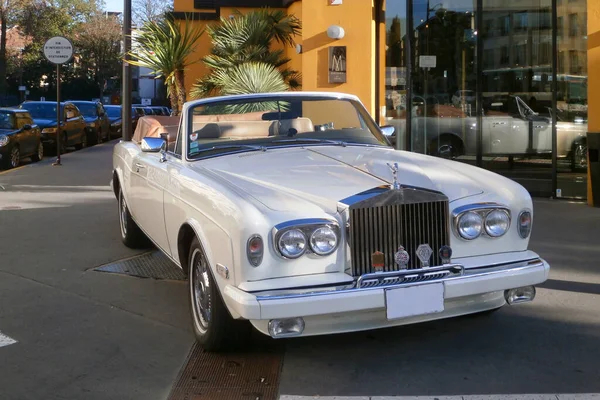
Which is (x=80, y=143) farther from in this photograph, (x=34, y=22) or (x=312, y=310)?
(x=34, y=22)

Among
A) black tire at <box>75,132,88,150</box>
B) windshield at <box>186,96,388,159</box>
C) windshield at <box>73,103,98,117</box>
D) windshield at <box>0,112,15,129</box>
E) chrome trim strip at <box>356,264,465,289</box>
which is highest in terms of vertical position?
windshield at <box>73,103,98,117</box>

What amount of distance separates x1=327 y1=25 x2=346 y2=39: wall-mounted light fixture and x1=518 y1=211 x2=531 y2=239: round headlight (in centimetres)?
886

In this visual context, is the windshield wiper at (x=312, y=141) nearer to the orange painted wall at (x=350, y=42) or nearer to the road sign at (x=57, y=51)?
the orange painted wall at (x=350, y=42)

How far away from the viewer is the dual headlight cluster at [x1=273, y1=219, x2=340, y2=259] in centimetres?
435

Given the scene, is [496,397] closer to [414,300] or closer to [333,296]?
[414,300]

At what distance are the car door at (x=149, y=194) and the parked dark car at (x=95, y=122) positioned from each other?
62.1ft

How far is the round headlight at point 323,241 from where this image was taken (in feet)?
14.5

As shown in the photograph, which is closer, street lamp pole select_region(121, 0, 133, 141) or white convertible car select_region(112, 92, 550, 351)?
white convertible car select_region(112, 92, 550, 351)

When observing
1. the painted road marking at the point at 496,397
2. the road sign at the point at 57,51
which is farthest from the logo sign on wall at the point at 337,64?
the painted road marking at the point at 496,397

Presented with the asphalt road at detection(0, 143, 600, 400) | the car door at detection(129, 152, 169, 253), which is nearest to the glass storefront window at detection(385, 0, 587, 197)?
the asphalt road at detection(0, 143, 600, 400)

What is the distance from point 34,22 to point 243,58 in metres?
37.5

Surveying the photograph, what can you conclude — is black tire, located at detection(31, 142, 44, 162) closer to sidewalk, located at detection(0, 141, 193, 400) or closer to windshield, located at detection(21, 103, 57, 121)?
windshield, located at detection(21, 103, 57, 121)

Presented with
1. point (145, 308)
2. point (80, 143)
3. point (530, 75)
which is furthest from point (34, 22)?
point (145, 308)

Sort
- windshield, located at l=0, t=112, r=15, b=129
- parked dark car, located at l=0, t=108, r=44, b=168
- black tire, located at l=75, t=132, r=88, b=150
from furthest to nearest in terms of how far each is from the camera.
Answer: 1. black tire, located at l=75, t=132, r=88, b=150
2. windshield, located at l=0, t=112, r=15, b=129
3. parked dark car, located at l=0, t=108, r=44, b=168
